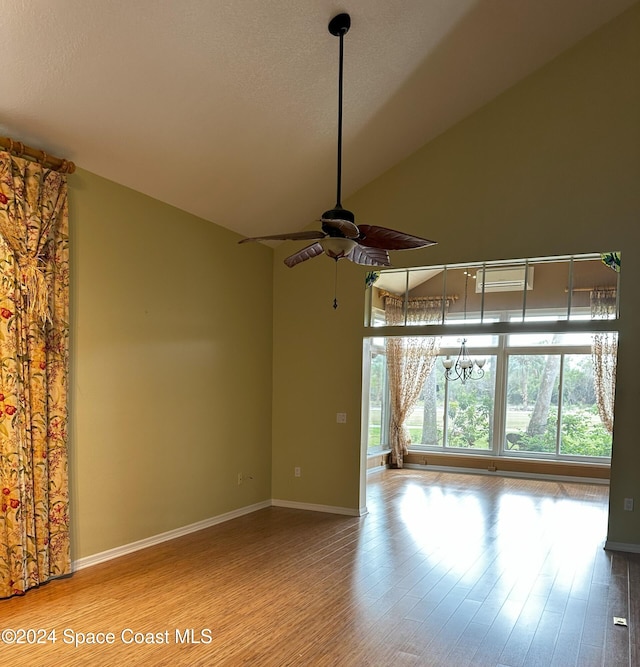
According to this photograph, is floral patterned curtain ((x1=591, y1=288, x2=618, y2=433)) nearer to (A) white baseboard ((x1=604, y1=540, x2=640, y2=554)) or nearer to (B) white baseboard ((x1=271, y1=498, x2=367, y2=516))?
(A) white baseboard ((x1=604, y1=540, x2=640, y2=554))

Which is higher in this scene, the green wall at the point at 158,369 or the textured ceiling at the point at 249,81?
the textured ceiling at the point at 249,81

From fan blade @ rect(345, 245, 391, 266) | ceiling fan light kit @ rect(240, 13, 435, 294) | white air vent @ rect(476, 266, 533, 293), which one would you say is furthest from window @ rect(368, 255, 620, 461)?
ceiling fan light kit @ rect(240, 13, 435, 294)

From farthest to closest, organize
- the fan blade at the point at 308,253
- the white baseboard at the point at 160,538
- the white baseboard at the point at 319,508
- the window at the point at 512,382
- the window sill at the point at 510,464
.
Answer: the window sill at the point at 510,464 → the window at the point at 512,382 → the white baseboard at the point at 319,508 → the white baseboard at the point at 160,538 → the fan blade at the point at 308,253

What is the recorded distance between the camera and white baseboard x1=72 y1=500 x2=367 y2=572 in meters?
4.05

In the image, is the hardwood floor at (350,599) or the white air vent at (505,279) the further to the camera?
the white air vent at (505,279)

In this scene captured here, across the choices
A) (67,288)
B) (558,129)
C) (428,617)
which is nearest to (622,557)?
(428,617)

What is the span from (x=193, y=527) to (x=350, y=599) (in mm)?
2041

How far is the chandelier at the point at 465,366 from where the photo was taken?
8.83 metres

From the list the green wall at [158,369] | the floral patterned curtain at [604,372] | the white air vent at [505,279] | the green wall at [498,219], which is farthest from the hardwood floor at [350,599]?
the floral patterned curtain at [604,372]

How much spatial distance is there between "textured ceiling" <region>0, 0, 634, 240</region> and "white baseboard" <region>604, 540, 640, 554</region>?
14.0 ft

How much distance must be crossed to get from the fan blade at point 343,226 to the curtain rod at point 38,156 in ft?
7.43

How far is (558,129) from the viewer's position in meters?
4.88

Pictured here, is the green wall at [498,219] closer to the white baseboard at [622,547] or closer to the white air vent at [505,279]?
the white baseboard at [622,547]

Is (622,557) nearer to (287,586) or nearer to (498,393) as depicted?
(287,586)
